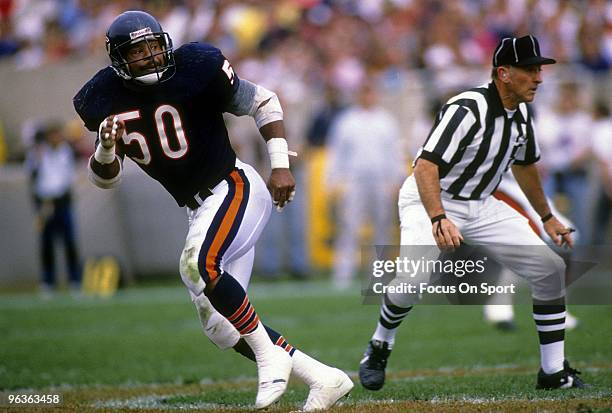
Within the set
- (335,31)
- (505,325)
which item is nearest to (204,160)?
(505,325)

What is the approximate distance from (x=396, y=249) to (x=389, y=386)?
2.70ft

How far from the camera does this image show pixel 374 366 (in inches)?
227

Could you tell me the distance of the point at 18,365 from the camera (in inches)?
289

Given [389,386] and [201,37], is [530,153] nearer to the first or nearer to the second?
[389,386]

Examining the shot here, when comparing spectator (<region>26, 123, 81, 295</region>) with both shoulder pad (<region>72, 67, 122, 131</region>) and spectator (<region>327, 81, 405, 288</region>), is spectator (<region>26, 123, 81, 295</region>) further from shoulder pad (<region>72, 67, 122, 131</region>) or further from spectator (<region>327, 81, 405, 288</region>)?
shoulder pad (<region>72, 67, 122, 131</region>)

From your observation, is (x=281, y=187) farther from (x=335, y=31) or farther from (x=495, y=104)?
(x=335, y=31)

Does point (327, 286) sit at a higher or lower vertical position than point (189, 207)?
lower

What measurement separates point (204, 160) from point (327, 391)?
4.07 ft

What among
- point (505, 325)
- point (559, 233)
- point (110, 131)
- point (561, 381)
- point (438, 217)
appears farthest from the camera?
point (505, 325)

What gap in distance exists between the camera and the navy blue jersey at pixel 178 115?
495 cm

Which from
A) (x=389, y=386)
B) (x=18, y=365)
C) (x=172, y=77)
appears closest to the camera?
(x=172, y=77)

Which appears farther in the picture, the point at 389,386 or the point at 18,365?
the point at 18,365

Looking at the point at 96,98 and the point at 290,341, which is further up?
the point at 96,98

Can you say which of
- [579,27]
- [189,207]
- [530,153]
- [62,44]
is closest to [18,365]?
[189,207]
